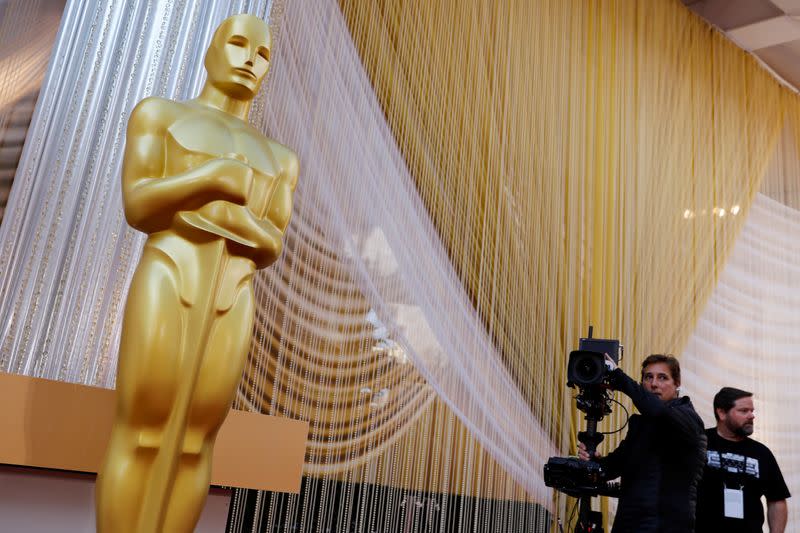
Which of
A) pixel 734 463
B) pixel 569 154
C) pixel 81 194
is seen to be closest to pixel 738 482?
pixel 734 463

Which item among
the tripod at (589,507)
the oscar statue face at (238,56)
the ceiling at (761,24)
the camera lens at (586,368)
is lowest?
the tripod at (589,507)

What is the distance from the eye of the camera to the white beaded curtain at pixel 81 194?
279cm

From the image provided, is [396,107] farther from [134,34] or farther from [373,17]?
[134,34]

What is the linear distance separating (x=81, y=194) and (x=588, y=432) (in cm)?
231

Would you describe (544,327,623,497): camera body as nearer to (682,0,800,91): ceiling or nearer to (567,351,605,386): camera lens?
(567,351,605,386): camera lens

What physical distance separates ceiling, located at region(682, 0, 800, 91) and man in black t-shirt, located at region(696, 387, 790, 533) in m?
4.32

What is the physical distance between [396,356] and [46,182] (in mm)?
1904

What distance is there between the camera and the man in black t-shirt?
369 cm

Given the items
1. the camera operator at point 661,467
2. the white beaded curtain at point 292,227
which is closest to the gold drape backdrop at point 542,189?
the white beaded curtain at point 292,227

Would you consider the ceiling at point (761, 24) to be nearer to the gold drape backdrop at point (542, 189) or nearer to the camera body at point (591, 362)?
the gold drape backdrop at point (542, 189)

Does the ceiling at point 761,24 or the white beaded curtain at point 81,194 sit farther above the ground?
the ceiling at point 761,24

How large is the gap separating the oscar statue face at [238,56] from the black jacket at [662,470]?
185 cm

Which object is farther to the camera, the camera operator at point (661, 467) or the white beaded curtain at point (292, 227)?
the white beaded curtain at point (292, 227)

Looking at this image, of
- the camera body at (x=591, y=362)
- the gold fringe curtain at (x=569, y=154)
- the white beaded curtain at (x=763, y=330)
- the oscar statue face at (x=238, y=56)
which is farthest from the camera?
the white beaded curtain at (x=763, y=330)
